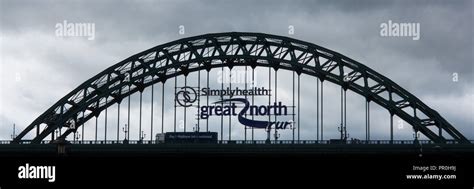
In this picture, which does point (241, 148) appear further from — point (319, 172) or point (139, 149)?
point (319, 172)

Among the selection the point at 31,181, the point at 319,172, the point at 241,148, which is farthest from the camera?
the point at 241,148

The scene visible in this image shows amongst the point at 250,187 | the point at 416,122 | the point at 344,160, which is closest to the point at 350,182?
the point at 344,160

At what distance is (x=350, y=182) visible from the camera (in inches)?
2736

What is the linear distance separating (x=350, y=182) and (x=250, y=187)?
Answer: 760cm

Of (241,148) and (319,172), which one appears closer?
(319,172)

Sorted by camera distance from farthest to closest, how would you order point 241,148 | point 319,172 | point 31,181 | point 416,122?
point 416,122, point 241,148, point 319,172, point 31,181

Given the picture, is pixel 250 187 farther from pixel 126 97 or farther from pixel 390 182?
pixel 126 97

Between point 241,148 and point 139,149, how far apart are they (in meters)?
10.9

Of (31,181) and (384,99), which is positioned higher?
(384,99)

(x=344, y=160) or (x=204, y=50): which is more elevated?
(x=204, y=50)

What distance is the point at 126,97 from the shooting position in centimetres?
11769

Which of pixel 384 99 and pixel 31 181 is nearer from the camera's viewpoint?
pixel 31 181

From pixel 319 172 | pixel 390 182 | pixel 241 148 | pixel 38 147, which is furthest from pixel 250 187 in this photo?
pixel 38 147

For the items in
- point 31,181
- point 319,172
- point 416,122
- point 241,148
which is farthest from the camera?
point 416,122
